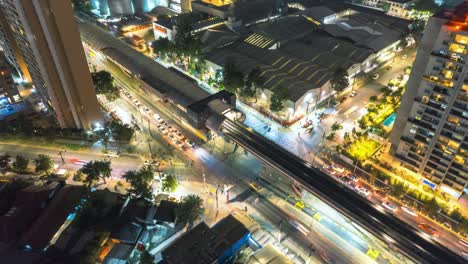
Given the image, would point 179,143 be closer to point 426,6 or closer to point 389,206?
point 389,206

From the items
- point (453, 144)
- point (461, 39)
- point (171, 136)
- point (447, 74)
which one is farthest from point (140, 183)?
point (461, 39)

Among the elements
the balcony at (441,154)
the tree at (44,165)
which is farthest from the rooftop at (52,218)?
the balcony at (441,154)

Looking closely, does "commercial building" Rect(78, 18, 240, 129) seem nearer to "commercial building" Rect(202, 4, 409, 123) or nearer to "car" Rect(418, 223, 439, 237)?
"commercial building" Rect(202, 4, 409, 123)

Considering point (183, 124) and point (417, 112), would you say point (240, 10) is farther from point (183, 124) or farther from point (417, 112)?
point (417, 112)

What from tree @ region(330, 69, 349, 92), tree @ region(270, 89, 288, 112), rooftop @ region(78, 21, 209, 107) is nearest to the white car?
rooftop @ region(78, 21, 209, 107)

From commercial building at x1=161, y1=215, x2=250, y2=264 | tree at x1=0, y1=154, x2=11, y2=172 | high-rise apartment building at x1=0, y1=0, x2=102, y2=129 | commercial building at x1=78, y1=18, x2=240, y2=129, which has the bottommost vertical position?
tree at x1=0, y1=154, x2=11, y2=172

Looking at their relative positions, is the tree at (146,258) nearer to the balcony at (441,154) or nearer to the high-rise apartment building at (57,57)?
the high-rise apartment building at (57,57)
